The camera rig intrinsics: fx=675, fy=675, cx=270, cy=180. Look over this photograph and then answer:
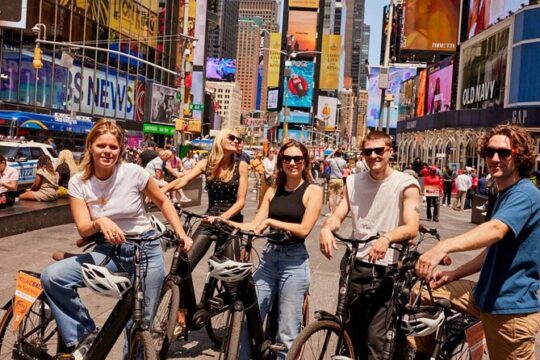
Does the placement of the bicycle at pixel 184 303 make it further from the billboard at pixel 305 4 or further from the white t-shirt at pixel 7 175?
the billboard at pixel 305 4

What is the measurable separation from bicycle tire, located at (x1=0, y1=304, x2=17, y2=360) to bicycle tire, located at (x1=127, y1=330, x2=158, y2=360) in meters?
1.14

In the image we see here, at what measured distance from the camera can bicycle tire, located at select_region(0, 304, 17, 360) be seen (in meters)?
4.75

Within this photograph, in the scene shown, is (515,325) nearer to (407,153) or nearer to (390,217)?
(390,217)

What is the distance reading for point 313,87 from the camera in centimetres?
17400

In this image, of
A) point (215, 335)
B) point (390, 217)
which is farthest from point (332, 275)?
point (390, 217)

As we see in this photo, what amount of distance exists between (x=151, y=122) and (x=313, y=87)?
116 metres

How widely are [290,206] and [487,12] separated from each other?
180 feet

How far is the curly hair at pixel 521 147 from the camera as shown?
141 inches

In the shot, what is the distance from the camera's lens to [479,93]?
1993 inches

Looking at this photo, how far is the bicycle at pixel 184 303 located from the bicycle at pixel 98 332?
0.81m

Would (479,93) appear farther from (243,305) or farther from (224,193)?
(243,305)

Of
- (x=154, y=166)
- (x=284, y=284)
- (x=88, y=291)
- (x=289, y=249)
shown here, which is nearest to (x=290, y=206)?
(x=289, y=249)

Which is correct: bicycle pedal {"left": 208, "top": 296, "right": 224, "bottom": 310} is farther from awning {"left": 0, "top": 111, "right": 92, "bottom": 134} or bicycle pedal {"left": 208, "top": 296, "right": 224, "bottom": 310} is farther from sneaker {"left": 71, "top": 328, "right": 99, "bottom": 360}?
awning {"left": 0, "top": 111, "right": 92, "bottom": 134}

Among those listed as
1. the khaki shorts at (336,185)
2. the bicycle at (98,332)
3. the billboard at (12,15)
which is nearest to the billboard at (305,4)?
the billboard at (12,15)
